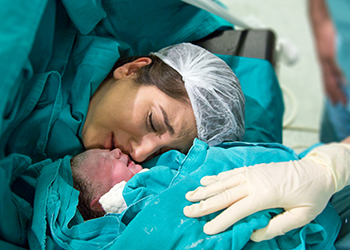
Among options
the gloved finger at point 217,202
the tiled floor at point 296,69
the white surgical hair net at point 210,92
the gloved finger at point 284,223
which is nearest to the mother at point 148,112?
the white surgical hair net at point 210,92

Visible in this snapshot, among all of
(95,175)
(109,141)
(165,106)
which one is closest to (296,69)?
(165,106)

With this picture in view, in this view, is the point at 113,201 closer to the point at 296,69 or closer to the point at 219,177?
the point at 219,177

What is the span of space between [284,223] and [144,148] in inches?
21.4

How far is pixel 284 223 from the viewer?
0.90 metres

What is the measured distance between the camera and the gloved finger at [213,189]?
93 cm

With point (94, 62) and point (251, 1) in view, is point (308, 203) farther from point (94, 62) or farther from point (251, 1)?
point (251, 1)

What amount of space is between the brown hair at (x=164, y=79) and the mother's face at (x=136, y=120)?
2 centimetres

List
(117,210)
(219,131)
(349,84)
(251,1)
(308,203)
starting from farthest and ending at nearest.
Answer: (251,1) < (349,84) < (219,131) < (117,210) < (308,203)

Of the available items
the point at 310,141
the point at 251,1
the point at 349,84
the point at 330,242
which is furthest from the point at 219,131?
the point at 251,1

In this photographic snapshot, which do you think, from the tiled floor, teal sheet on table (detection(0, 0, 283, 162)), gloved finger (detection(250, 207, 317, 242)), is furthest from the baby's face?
the tiled floor

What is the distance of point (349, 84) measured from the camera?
151 centimetres

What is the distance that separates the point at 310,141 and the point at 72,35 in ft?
5.92

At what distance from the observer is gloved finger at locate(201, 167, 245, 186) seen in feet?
3.20

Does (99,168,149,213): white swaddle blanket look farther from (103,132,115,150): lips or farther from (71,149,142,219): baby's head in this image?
(103,132,115,150): lips
